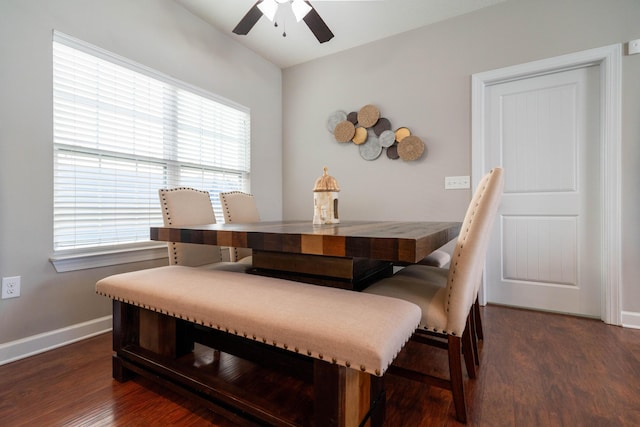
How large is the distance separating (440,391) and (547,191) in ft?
6.49

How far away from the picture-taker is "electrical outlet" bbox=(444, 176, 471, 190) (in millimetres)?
2637

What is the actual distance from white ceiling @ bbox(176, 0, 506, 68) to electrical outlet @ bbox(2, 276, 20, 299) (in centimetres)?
240

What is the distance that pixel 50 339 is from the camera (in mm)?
1798

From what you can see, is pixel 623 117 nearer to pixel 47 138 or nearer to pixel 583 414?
pixel 583 414

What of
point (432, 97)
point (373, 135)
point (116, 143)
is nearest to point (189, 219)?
point (116, 143)

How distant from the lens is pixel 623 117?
209cm

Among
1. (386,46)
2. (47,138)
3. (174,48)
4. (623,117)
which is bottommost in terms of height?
(47,138)

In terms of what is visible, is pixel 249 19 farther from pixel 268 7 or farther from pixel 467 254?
pixel 467 254

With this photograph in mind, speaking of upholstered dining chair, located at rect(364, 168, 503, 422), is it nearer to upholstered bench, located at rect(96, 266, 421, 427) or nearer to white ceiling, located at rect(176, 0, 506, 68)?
upholstered bench, located at rect(96, 266, 421, 427)

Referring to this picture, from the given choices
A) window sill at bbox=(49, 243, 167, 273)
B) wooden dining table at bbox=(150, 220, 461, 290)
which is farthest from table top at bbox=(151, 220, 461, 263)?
window sill at bbox=(49, 243, 167, 273)

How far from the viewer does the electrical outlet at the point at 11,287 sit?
1.64 meters

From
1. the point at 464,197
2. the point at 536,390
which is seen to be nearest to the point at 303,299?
the point at 536,390

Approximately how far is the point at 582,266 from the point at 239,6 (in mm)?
3579

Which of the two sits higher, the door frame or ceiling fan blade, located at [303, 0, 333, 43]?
ceiling fan blade, located at [303, 0, 333, 43]
